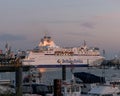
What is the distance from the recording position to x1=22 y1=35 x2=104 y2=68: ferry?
138 m

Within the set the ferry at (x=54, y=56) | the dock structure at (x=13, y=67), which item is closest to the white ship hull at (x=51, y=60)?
the ferry at (x=54, y=56)

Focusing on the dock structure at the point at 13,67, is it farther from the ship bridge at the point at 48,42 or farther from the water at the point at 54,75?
the ship bridge at the point at 48,42

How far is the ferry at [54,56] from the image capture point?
453 ft

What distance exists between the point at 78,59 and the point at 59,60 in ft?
27.3

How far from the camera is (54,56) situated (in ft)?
460

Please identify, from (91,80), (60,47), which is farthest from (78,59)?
(91,80)

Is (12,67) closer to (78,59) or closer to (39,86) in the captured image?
(39,86)

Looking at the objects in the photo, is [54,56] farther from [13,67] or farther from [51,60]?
[13,67]

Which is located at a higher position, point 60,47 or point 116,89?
point 60,47

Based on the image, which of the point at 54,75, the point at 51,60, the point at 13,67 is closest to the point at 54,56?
the point at 51,60

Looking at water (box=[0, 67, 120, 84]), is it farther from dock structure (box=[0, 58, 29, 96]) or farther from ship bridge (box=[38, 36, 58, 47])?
dock structure (box=[0, 58, 29, 96])

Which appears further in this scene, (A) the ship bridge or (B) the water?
(A) the ship bridge

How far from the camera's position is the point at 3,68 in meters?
49.6

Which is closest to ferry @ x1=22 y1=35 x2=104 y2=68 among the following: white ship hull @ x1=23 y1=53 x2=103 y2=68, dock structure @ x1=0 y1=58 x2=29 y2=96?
white ship hull @ x1=23 y1=53 x2=103 y2=68
